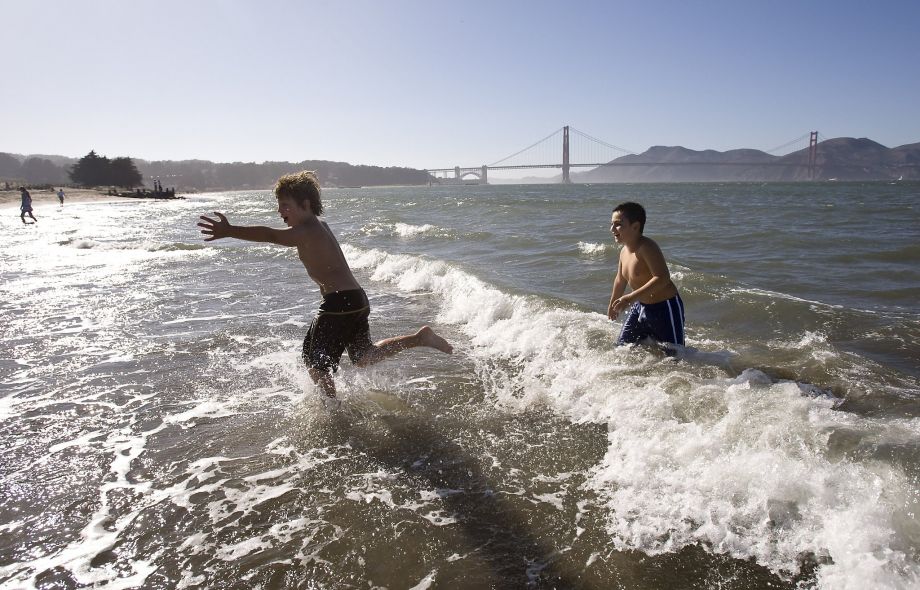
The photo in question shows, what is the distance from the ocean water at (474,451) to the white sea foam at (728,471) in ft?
0.04

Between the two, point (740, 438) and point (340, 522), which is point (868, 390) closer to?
point (740, 438)

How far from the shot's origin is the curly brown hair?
3336 mm

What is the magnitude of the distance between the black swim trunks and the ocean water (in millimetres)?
367

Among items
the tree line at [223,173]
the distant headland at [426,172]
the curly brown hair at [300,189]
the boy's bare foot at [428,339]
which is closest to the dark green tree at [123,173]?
the distant headland at [426,172]

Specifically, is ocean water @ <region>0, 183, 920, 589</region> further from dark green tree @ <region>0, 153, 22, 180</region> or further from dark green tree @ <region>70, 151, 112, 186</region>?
dark green tree @ <region>0, 153, 22, 180</region>

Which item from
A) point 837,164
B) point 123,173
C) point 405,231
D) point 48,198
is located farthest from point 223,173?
point 405,231

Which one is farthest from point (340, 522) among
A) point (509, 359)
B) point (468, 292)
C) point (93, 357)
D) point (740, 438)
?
point (468, 292)

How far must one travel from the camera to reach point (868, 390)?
371cm

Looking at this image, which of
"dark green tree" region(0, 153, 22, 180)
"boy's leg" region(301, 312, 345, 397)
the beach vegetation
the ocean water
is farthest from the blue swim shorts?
"dark green tree" region(0, 153, 22, 180)

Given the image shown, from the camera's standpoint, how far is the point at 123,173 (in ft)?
223

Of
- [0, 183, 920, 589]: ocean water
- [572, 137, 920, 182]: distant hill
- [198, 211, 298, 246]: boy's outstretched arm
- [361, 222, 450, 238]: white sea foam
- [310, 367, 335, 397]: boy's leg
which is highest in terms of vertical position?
[572, 137, 920, 182]: distant hill

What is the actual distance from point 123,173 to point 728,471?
80.5m

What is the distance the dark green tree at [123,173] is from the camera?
66875 millimetres

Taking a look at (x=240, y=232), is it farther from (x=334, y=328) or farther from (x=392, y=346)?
(x=392, y=346)
